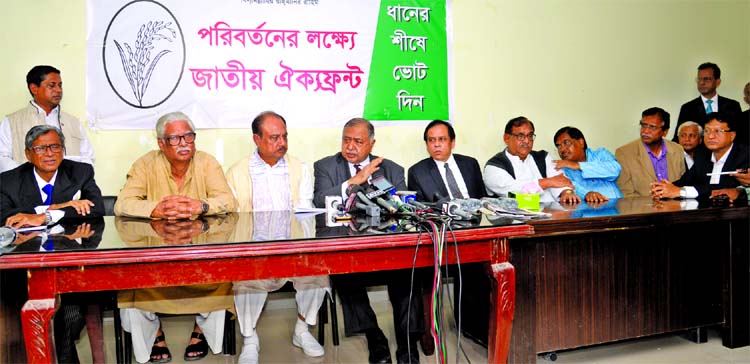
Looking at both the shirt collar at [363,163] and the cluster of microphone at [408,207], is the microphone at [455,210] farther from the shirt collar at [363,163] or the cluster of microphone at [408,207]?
the shirt collar at [363,163]

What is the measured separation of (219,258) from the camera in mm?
1822

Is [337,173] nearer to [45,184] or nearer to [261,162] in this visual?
[261,162]

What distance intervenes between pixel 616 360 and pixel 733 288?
→ 2.68 ft

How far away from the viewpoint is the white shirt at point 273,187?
11.7 feet

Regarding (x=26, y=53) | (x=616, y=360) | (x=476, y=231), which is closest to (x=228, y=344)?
(x=476, y=231)

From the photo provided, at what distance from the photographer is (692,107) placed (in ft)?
17.4

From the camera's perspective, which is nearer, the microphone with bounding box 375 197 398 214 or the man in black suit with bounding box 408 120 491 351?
the microphone with bounding box 375 197 398 214

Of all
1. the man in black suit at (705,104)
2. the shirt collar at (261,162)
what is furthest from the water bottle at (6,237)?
the man in black suit at (705,104)

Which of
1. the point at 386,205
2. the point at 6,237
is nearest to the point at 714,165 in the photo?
the point at 386,205

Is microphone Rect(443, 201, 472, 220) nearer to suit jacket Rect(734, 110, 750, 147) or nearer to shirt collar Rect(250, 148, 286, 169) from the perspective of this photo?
shirt collar Rect(250, 148, 286, 169)

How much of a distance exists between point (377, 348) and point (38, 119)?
112 inches

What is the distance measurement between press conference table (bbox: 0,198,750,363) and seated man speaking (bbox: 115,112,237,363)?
235 mm

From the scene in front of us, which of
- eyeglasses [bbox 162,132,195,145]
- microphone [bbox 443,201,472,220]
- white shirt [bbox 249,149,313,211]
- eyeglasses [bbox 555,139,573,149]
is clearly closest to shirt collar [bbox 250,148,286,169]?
white shirt [bbox 249,149,313,211]

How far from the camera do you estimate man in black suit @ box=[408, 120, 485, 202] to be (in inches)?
147
